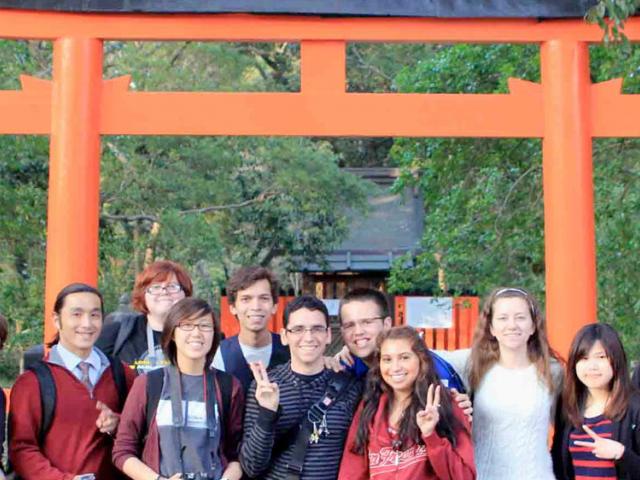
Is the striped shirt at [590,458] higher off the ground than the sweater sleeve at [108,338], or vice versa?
the sweater sleeve at [108,338]

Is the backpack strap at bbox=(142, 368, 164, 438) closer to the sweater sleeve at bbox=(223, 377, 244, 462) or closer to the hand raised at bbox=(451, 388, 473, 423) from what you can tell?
the sweater sleeve at bbox=(223, 377, 244, 462)

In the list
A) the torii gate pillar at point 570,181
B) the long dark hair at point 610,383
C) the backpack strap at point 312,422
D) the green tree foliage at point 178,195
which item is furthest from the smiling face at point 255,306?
the green tree foliage at point 178,195

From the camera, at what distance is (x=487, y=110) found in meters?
4.96

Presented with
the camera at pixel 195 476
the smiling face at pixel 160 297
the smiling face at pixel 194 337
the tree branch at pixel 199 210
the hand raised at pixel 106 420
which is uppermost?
the tree branch at pixel 199 210

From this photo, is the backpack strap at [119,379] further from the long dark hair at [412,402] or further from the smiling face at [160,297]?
the long dark hair at [412,402]

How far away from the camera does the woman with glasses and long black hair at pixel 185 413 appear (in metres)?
2.98

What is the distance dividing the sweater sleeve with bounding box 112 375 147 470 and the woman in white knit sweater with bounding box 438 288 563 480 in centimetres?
115

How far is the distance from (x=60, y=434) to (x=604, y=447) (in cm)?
181

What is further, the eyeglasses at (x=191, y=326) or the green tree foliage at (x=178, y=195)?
the green tree foliage at (x=178, y=195)

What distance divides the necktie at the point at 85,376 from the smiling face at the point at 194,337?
362 mm

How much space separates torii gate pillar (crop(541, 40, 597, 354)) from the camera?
4.89 metres

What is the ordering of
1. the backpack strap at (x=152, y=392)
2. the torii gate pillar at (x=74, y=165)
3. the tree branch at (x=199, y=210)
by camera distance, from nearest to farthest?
the backpack strap at (x=152, y=392) < the torii gate pillar at (x=74, y=165) < the tree branch at (x=199, y=210)

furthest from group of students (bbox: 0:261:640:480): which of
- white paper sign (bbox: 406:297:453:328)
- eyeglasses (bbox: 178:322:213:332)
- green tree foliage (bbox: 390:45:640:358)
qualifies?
white paper sign (bbox: 406:297:453:328)

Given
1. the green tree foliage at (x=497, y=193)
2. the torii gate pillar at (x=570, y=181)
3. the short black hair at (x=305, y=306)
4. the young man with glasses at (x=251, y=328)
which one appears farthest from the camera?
the green tree foliage at (x=497, y=193)
